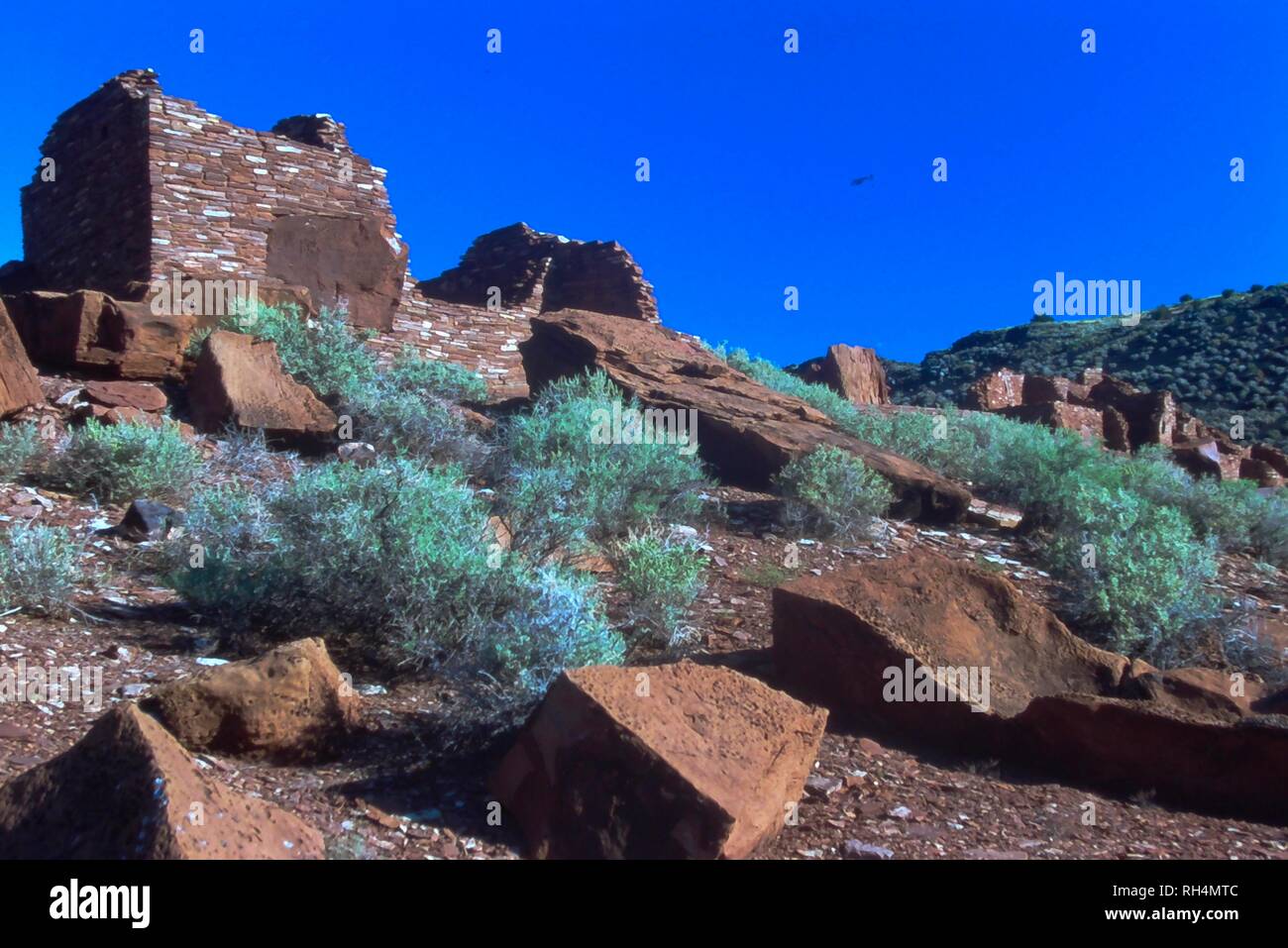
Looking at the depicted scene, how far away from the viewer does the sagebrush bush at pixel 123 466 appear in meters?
6.52

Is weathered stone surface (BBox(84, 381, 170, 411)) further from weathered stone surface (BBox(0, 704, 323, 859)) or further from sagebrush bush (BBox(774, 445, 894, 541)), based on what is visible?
weathered stone surface (BBox(0, 704, 323, 859))

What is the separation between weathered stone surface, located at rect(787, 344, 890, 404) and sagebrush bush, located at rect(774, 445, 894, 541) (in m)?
8.90

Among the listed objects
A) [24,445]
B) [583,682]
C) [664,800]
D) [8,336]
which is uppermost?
[8,336]

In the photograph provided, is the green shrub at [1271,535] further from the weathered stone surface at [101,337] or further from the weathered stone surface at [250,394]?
the weathered stone surface at [101,337]

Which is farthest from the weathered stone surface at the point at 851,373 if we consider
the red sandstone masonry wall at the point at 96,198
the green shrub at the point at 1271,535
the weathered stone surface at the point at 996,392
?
the red sandstone masonry wall at the point at 96,198

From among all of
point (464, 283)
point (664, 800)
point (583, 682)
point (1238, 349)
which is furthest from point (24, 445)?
point (1238, 349)

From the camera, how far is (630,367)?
1038 centimetres

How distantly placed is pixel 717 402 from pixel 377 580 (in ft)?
18.3

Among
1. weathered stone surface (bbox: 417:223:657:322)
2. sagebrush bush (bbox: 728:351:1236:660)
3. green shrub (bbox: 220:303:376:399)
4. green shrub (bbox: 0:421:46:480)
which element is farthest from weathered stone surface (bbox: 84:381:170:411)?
weathered stone surface (bbox: 417:223:657:322)

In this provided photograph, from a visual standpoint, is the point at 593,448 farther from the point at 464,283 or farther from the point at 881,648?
the point at 464,283

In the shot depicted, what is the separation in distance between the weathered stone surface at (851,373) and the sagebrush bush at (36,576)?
13.4 metres

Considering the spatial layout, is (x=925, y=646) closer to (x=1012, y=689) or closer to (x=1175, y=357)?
(x=1012, y=689)

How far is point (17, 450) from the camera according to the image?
21.5 ft
